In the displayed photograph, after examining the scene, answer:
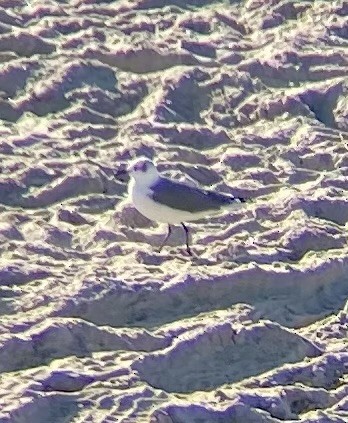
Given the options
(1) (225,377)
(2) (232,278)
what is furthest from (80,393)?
(2) (232,278)

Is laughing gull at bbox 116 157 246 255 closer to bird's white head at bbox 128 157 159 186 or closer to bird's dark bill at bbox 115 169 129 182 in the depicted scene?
bird's white head at bbox 128 157 159 186

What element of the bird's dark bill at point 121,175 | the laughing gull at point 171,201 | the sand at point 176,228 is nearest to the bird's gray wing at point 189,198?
the laughing gull at point 171,201

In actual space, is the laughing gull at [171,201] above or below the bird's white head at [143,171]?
below

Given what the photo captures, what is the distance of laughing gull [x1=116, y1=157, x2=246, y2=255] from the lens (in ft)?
23.0

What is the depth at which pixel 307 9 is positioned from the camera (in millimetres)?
Answer: 9492

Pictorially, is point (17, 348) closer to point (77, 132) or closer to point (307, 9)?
point (77, 132)

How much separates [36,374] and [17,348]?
0.68 ft

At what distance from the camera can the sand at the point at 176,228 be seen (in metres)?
5.73

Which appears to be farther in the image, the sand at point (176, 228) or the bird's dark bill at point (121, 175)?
the bird's dark bill at point (121, 175)

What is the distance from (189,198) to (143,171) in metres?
0.29

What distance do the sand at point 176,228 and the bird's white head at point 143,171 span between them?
232mm

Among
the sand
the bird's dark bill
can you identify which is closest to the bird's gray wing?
the sand

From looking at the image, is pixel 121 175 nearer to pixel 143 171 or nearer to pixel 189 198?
pixel 143 171

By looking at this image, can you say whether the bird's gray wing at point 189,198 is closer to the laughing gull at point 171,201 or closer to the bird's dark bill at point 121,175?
the laughing gull at point 171,201
